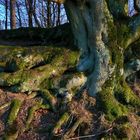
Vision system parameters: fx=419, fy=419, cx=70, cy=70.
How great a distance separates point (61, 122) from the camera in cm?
940

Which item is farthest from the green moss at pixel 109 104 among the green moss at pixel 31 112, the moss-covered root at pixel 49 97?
the green moss at pixel 31 112

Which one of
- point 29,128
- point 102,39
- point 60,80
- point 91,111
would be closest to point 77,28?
point 102,39

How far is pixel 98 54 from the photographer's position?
34.4 feet

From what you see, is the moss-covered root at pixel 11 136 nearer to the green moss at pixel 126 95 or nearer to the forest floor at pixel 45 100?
the forest floor at pixel 45 100

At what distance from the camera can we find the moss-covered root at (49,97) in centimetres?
1001

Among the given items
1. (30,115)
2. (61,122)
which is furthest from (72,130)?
(30,115)

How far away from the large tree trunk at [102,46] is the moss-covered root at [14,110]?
1849 mm

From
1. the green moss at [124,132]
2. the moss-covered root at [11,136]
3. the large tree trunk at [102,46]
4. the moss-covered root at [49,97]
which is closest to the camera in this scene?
the moss-covered root at [11,136]

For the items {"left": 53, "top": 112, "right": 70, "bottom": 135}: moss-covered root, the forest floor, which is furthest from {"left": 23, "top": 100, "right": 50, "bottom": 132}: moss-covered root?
{"left": 53, "top": 112, "right": 70, "bottom": 135}: moss-covered root

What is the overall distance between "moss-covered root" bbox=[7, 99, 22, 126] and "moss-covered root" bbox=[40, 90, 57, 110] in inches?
25.8

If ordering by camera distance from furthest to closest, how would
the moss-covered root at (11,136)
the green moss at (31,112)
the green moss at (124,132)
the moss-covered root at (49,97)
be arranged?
1. the moss-covered root at (49,97)
2. the green moss at (31,112)
3. the green moss at (124,132)
4. the moss-covered root at (11,136)

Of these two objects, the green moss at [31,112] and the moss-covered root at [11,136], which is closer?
the moss-covered root at [11,136]

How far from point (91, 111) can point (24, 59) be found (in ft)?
6.96

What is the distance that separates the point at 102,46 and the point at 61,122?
2312 millimetres
